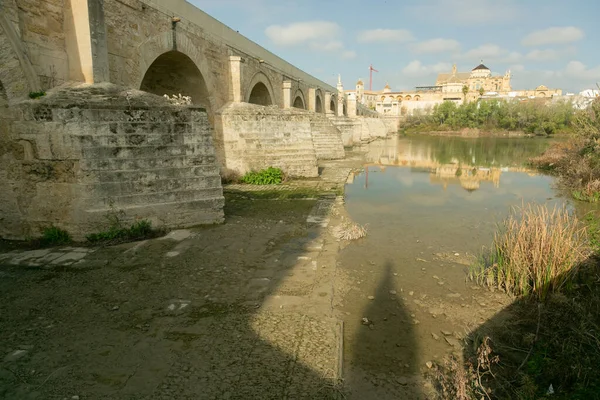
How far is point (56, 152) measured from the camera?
5.10 meters

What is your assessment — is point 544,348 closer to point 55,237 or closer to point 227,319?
point 227,319

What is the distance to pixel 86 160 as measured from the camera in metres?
5.10

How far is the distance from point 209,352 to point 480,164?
634 inches

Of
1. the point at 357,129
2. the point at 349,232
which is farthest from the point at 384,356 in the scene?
the point at 357,129

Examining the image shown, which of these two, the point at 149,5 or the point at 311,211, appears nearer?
the point at 311,211

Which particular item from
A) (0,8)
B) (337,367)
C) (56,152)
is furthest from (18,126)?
(337,367)

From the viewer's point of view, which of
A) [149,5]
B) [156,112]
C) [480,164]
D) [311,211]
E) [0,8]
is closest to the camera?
[0,8]

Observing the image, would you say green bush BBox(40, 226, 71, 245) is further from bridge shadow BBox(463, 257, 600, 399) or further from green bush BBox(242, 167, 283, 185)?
green bush BBox(242, 167, 283, 185)

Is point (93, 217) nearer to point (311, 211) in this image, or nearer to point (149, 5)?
point (311, 211)

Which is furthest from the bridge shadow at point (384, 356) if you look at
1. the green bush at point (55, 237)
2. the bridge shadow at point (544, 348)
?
the green bush at point (55, 237)

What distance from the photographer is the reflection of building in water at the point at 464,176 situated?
11188mm

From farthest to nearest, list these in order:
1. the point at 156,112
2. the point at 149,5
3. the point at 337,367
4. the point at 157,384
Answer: the point at 149,5 → the point at 156,112 → the point at 337,367 → the point at 157,384

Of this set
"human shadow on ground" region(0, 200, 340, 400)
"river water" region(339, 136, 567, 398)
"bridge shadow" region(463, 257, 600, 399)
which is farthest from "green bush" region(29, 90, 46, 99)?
"bridge shadow" region(463, 257, 600, 399)

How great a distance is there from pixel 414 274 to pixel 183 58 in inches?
339
